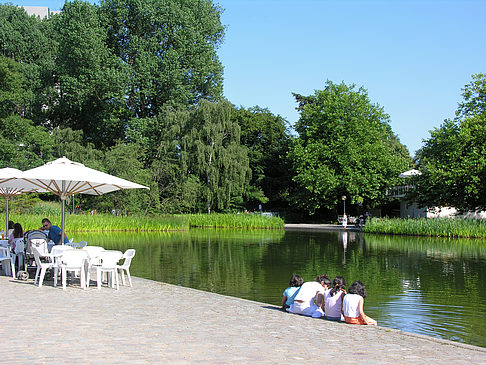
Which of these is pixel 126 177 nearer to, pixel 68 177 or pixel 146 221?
pixel 146 221

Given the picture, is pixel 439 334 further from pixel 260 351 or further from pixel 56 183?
pixel 56 183

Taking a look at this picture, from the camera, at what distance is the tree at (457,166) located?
3603 cm

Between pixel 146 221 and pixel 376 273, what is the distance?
84.9 ft

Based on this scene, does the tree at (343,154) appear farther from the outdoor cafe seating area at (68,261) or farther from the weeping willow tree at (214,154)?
the outdoor cafe seating area at (68,261)

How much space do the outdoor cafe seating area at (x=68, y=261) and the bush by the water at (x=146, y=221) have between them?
17.4 meters

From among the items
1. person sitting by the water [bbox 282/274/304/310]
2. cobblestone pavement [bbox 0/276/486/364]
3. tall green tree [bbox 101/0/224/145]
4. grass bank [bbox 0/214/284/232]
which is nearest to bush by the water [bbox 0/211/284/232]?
grass bank [bbox 0/214/284/232]

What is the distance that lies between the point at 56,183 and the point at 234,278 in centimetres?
528

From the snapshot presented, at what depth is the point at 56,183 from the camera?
42.4 feet

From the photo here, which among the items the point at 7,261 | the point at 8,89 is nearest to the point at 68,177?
the point at 7,261

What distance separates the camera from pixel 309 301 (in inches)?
330

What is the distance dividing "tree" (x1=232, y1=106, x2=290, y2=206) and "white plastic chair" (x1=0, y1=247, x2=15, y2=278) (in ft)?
140

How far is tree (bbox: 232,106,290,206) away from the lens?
5556 cm

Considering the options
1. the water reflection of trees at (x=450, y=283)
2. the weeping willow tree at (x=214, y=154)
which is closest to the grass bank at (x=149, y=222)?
A: the weeping willow tree at (x=214, y=154)

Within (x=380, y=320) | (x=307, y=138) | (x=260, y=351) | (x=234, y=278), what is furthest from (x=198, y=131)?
(x=260, y=351)
